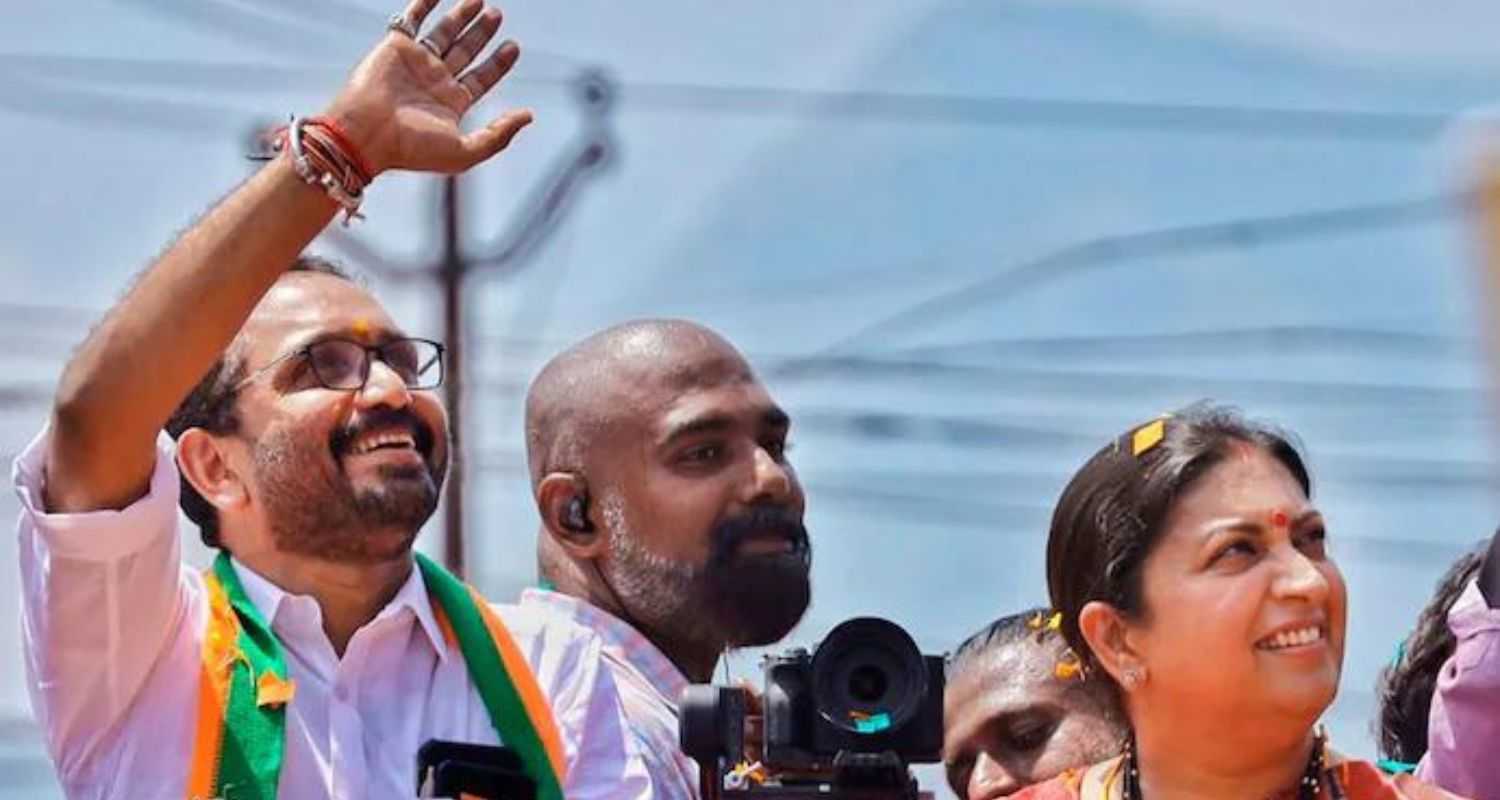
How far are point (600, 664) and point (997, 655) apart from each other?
96cm

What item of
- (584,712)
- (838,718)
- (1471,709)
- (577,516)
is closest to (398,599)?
(584,712)

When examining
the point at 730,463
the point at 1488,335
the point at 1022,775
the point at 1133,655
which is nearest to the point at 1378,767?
the point at 1133,655

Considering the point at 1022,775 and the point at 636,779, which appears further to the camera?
the point at 1022,775

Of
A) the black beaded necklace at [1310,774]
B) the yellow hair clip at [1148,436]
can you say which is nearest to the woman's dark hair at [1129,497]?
the yellow hair clip at [1148,436]

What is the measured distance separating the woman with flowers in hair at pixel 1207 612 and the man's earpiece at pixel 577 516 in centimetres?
127

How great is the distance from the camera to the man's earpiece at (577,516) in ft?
21.9

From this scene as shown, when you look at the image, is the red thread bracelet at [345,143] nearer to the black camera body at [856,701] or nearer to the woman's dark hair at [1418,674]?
the black camera body at [856,701]

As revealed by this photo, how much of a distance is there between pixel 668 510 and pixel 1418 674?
1.37m

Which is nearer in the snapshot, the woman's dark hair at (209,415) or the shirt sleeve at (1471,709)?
the shirt sleeve at (1471,709)

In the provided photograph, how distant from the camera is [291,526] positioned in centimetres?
573

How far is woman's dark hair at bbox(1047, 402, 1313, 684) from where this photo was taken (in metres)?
5.52

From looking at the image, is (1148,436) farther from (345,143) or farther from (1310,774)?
(345,143)

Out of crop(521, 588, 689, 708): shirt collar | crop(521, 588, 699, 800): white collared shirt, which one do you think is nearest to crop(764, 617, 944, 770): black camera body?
crop(521, 588, 699, 800): white collared shirt

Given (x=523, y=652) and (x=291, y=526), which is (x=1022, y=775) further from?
(x=291, y=526)
